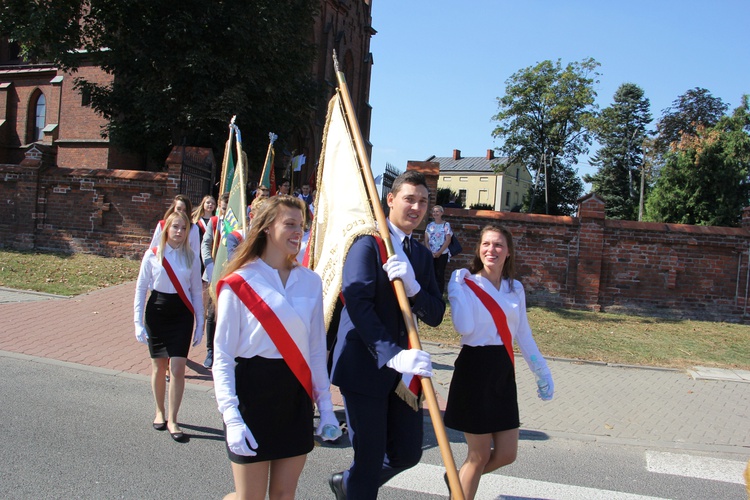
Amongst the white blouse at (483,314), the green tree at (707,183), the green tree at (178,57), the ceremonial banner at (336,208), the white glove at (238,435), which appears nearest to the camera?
the white glove at (238,435)

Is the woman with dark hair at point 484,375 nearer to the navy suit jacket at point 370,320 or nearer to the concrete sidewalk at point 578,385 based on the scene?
the navy suit jacket at point 370,320

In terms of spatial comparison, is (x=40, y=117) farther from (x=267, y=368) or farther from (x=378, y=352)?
(x=378, y=352)

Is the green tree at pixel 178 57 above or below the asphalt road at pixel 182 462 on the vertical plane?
above

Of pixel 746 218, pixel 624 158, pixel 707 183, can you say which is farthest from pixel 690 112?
pixel 746 218

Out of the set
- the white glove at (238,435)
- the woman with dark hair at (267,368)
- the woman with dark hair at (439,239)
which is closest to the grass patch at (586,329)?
the woman with dark hair at (439,239)

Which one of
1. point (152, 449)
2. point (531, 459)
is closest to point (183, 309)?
point (152, 449)

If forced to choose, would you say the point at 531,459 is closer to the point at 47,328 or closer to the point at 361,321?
the point at 361,321

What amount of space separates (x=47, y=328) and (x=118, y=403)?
355 centimetres

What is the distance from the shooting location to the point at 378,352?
9.64ft

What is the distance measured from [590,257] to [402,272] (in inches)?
436

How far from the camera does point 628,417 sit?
6680 millimetres

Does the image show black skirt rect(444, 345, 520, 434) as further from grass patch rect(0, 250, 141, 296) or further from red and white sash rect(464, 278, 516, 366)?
grass patch rect(0, 250, 141, 296)

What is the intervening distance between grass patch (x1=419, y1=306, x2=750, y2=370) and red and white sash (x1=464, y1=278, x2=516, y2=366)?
613 cm

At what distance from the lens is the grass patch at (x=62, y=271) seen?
11.8m
